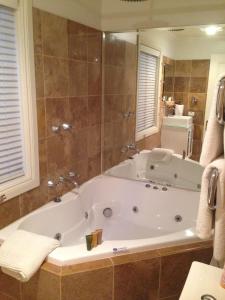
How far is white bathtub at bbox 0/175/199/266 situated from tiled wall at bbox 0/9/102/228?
13 centimetres

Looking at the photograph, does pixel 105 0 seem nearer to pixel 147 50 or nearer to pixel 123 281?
pixel 147 50

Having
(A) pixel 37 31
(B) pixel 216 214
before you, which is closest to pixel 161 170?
(A) pixel 37 31

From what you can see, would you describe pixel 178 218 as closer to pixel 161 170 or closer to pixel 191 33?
pixel 161 170

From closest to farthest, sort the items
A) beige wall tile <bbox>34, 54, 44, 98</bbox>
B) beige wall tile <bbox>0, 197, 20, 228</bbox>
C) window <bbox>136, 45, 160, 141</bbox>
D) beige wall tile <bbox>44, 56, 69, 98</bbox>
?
beige wall tile <bbox>0, 197, 20, 228</bbox>, beige wall tile <bbox>34, 54, 44, 98</bbox>, beige wall tile <bbox>44, 56, 69, 98</bbox>, window <bbox>136, 45, 160, 141</bbox>

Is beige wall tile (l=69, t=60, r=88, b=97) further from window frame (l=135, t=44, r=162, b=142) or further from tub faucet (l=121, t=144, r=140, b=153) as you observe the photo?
tub faucet (l=121, t=144, r=140, b=153)

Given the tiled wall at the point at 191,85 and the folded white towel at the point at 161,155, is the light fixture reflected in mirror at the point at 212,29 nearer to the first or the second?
the tiled wall at the point at 191,85

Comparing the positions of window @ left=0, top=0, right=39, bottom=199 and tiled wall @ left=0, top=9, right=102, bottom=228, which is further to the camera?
tiled wall @ left=0, top=9, right=102, bottom=228

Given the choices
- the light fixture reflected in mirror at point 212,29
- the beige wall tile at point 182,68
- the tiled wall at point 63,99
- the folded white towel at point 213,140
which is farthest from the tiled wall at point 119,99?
the folded white towel at point 213,140

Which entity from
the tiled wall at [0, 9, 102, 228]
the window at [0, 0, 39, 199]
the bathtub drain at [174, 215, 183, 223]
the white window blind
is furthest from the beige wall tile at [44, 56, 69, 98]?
the bathtub drain at [174, 215, 183, 223]

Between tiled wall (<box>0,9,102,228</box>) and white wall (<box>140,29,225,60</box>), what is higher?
white wall (<box>140,29,225,60</box>)

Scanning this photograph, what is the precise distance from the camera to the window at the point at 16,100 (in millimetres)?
1697

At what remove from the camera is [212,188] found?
36.0 inches

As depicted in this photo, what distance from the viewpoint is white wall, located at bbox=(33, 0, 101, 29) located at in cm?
193

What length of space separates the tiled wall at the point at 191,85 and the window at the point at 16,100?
1376 mm
